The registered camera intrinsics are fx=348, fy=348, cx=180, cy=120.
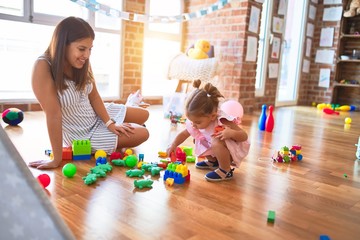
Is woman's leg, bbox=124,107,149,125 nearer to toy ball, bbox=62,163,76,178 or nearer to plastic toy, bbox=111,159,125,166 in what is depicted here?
plastic toy, bbox=111,159,125,166

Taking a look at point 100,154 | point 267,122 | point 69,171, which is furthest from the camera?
point 267,122

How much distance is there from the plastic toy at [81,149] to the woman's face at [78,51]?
383mm

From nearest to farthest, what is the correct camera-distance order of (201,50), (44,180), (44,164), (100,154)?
1. (44,180)
2. (44,164)
3. (100,154)
4. (201,50)

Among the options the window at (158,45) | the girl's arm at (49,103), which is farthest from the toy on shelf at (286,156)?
the window at (158,45)

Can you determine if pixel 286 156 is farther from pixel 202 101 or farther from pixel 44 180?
pixel 44 180

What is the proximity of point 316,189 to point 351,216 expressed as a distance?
0.27 metres

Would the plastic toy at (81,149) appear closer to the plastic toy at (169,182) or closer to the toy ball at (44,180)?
the toy ball at (44,180)

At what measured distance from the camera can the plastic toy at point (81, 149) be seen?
1702 mm

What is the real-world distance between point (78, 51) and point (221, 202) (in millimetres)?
919

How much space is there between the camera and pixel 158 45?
13.4 feet

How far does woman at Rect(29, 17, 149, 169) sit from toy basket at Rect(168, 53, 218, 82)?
1310 mm

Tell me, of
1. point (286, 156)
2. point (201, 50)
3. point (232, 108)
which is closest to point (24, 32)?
point (201, 50)

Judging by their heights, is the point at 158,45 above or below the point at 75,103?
above

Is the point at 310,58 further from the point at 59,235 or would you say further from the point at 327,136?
the point at 59,235
